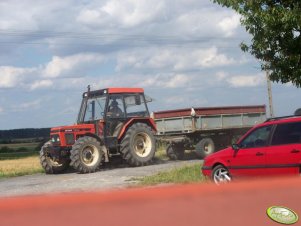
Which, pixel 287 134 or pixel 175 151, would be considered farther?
pixel 175 151

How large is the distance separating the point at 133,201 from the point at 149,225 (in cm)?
22

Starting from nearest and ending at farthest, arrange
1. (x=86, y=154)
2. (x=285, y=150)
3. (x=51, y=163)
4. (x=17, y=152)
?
1. (x=285, y=150)
2. (x=86, y=154)
3. (x=51, y=163)
4. (x=17, y=152)

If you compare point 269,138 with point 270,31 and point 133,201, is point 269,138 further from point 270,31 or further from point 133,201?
point 133,201

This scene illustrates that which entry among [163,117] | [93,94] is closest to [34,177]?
[93,94]

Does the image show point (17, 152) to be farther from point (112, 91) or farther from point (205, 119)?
Answer: point (112, 91)

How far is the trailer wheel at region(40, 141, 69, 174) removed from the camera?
59.9 ft

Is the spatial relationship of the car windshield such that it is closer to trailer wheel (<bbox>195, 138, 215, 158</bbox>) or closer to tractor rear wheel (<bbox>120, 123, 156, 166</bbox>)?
tractor rear wheel (<bbox>120, 123, 156, 166</bbox>)

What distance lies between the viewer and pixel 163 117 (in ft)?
71.3

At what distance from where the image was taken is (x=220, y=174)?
11.5 metres

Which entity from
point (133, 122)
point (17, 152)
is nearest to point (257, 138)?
point (133, 122)

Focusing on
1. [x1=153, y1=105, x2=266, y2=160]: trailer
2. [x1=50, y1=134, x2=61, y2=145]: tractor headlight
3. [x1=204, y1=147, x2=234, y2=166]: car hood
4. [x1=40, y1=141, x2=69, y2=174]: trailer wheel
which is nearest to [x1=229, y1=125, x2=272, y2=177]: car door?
[x1=204, y1=147, x2=234, y2=166]: car hood

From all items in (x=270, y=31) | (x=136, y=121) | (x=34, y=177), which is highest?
(x=270, y=31)

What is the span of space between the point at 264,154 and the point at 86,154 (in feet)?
26.5

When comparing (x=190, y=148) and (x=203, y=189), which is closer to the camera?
(x=203, y=189)
